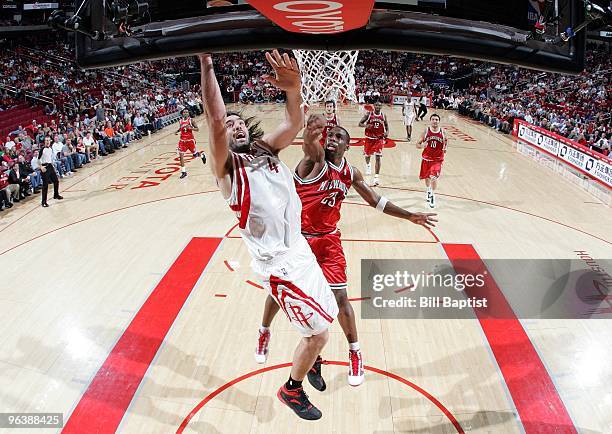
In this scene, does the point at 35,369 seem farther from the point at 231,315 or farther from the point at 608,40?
the point at 608,40

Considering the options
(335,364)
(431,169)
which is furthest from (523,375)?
Answer: (431,169)

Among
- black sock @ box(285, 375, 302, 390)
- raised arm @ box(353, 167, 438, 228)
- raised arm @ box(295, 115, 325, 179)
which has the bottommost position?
black sock @ box(285, 375, 302, 390)

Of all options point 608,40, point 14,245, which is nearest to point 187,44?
point 14,245

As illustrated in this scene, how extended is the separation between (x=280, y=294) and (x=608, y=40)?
30.4m

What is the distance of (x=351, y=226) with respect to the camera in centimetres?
801

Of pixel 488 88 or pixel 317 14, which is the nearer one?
pixel 317 14

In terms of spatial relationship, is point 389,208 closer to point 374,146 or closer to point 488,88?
point 374,146

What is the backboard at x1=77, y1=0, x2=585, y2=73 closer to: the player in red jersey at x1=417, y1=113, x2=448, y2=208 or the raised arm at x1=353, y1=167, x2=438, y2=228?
the raised arm at x1=353, y1=167, x2=438, y2=228

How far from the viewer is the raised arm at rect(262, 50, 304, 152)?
2531 millimetres

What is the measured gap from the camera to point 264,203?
270cm

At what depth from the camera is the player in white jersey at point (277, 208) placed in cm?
258

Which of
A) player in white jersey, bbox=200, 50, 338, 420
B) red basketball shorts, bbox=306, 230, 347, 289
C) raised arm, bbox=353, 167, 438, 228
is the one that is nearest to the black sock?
player in white jersey, bbox=200, 50, 338, 420

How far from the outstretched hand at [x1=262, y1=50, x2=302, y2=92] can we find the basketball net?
258 inches

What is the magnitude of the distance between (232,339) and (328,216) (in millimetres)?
1826
